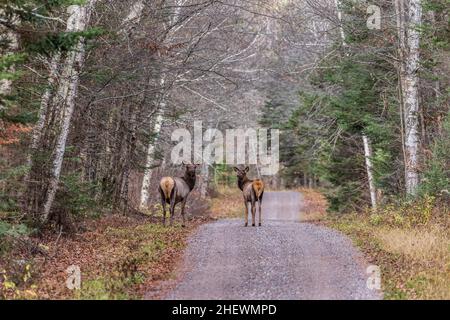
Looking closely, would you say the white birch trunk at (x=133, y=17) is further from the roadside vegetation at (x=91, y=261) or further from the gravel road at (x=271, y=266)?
the gravel road at (x=271, y=266)

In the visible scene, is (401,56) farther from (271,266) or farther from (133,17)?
(271,266)

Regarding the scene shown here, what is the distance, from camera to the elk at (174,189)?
65.6 feet

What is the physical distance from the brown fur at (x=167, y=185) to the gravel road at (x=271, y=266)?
195 cm

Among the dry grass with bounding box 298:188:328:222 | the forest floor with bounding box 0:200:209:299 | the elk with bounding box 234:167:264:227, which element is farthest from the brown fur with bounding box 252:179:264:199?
the dry grass with bounding box 298:188:328:222

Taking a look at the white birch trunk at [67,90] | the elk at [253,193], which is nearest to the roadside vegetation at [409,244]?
the elk at [253,193]

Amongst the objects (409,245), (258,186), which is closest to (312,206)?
(258,186)

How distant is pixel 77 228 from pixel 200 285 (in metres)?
7.16

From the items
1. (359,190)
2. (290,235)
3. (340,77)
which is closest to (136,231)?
(290,235)

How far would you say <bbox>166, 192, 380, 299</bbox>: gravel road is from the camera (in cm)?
1058

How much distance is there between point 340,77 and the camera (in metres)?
25.9

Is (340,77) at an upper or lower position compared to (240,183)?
upper

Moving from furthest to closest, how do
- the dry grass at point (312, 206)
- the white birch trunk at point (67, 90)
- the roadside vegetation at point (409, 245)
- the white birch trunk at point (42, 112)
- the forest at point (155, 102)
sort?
the dry grass at point (312, 206) → the white birch trunk at point (67, 90) → the white birch trunk at point (42, 112) → the forest at point (155, 102) → the roadside vegetation at point (409, 245)
